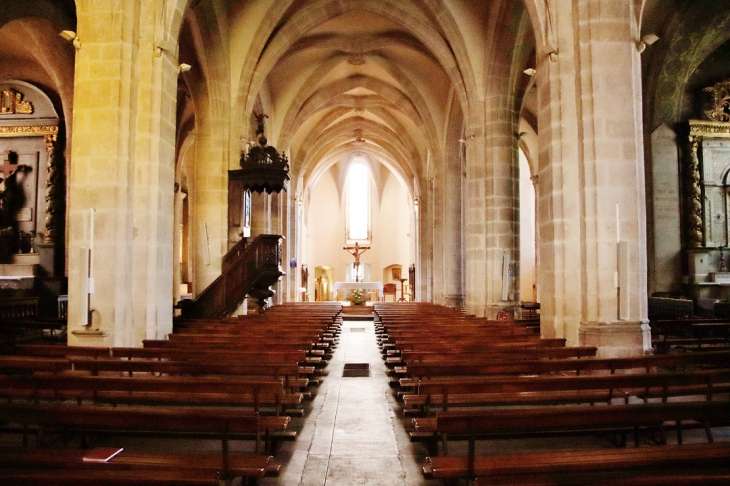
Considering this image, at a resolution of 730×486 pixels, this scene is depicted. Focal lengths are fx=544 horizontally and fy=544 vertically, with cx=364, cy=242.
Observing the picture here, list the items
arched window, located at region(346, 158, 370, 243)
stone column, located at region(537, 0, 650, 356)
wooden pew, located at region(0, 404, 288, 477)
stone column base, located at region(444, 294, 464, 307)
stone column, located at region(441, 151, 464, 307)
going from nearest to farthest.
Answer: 1. wooden pew, located at region(0, 404, 288, 477)
2. stone column, located at region(537, 0, 650, 356)
3. stone column base, located at region(444, 294, 464, 307)
4. stone column, located at region(441, 151, 464, 307)
5. arched window, located at region(346, 158, 370, 243)

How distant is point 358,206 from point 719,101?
85.9ft

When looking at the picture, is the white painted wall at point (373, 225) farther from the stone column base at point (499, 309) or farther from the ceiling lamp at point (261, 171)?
the stone column base at point (499, 309)

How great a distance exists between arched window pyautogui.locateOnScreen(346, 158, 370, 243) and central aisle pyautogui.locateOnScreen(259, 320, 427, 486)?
31.1 m

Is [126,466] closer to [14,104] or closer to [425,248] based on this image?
[14,104]

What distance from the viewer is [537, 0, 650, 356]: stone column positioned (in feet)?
23.4

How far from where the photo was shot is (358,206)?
38.8m

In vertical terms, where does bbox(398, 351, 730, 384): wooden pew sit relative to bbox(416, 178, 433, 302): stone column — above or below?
below

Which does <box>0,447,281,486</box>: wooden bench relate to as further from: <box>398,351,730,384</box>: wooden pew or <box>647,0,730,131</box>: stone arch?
<box>647,0,730,131</box>: stone arch

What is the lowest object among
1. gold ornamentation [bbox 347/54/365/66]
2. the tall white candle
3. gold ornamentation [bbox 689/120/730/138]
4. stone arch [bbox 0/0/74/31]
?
the tall white candle

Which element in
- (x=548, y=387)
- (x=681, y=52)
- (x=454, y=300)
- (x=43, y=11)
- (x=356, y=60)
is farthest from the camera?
(x=454, y=300)

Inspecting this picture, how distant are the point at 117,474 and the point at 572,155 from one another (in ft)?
22.7

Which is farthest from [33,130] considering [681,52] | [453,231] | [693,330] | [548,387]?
[681,52]

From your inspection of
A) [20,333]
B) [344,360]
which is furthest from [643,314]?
[20,333]

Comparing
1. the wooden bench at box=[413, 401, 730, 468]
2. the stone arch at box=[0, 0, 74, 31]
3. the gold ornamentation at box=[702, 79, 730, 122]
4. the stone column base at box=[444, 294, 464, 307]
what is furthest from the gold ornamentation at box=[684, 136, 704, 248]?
the stone arch at box=[0, 0, 74, 31]
